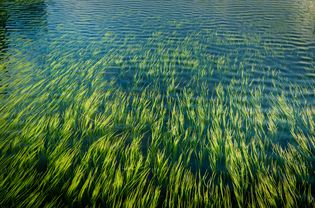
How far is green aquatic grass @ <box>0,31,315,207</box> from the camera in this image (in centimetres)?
362

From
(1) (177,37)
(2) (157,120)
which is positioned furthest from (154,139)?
(1) (177,37)

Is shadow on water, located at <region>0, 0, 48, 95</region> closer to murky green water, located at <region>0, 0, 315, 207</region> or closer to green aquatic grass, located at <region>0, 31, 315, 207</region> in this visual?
murky green water, located at <region>0, 0, 315, 207</region>

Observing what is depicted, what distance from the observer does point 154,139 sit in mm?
4832

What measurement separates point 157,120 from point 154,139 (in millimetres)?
778

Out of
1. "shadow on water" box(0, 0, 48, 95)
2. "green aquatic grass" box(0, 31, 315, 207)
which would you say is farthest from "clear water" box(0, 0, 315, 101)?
"green aquatic grass" box(0, 31, 315, 207)

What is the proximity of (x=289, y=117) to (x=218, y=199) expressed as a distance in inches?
122

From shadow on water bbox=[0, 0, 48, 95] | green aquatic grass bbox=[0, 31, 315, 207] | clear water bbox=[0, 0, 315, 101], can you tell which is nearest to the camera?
green aquatic grass bbox=[0, 31, 315, 207]

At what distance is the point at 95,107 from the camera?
5961 millimetres

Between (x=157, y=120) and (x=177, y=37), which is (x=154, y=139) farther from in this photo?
(x=177, y=37)

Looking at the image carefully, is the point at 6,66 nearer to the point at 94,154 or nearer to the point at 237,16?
the point at 94,154

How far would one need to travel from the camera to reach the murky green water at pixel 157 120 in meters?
3.70

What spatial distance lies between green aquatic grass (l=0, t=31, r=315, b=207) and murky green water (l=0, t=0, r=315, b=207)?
0.02 meters

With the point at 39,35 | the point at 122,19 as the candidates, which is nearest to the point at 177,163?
the point at 39,35

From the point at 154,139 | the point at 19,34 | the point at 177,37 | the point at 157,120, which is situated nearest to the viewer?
the point at 154,139
